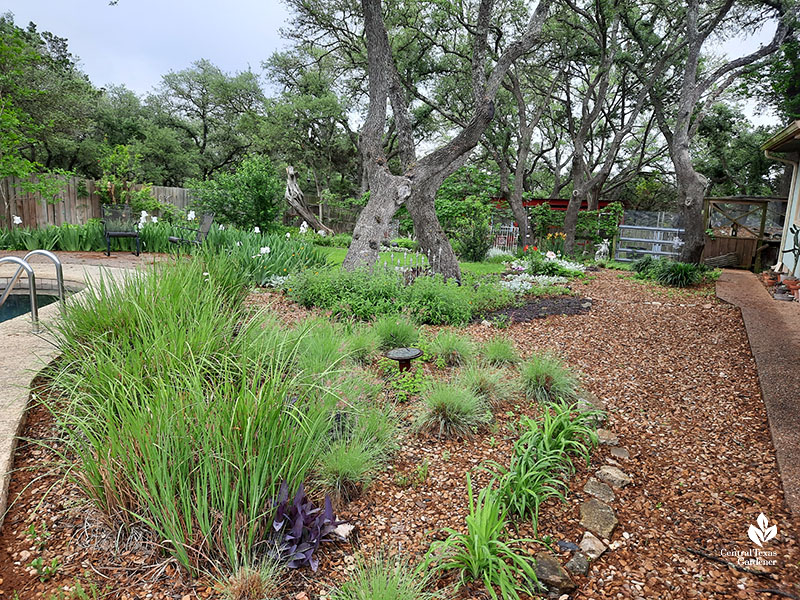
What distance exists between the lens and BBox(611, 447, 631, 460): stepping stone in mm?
2432

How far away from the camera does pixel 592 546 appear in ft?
5.78

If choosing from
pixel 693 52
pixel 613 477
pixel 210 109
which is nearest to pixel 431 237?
pixel 613 477

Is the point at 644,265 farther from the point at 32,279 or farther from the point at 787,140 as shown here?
the point at 32,279

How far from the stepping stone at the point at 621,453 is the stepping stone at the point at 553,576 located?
95 centimetres

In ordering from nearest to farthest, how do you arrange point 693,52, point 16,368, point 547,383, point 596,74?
1. point 16,368
2. point 547,383
3. point 693,52
4. point 596,74

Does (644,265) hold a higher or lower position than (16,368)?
higher

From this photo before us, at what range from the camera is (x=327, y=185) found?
21.5m

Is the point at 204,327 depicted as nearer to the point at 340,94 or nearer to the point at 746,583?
the point at 746,583

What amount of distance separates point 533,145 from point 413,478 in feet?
73.6

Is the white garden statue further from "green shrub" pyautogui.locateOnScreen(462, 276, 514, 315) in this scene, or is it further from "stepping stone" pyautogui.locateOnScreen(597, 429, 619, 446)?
"stepping stone" pyautogui.locateOnScreen(597, 429, 619, 446)

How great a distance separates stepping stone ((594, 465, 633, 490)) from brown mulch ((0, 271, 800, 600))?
1.6 inches

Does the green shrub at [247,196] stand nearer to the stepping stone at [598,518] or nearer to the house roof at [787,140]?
the house roof at [787,140]

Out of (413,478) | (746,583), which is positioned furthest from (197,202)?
(746,583)

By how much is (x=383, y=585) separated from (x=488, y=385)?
1695mm
